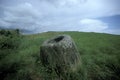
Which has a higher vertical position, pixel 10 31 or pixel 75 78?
pixel 10 31

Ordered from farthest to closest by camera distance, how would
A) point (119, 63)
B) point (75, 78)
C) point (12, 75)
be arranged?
point (119, 63)
point (12, 75)
point (75, 78)

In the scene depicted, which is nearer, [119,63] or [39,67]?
[39,67]

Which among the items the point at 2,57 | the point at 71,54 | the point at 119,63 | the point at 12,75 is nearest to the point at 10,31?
the point at 2,57

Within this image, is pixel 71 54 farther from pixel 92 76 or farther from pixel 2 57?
pixel 2 57

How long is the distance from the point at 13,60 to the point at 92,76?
119 inches

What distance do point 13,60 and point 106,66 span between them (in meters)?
3.67

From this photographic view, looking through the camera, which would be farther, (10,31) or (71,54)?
(10,31)

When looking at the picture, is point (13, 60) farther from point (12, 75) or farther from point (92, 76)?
point (92, 76)

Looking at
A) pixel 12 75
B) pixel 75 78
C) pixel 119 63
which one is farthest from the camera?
pixel 119 63

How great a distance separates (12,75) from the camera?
17.5 ft

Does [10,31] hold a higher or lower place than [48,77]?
higher

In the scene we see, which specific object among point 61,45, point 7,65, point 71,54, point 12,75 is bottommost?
point 12,75

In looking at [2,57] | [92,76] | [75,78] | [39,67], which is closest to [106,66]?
[92,76]

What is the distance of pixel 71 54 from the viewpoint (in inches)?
205
